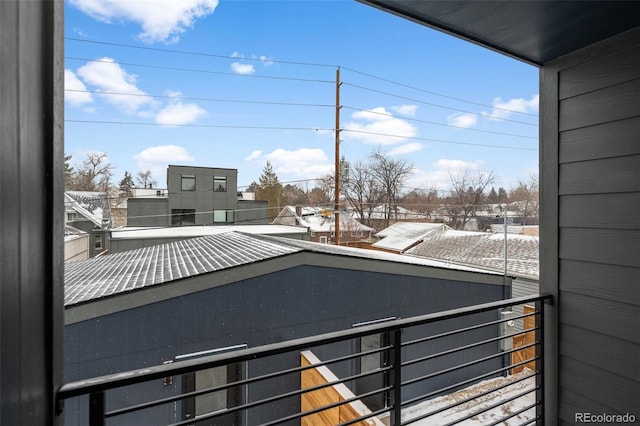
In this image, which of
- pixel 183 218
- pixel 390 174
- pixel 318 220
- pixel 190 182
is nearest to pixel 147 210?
pixel 183 218

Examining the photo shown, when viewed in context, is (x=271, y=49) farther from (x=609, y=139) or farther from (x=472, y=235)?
(x=609, y=139)

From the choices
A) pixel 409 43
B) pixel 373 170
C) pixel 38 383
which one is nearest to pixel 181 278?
pixel 38 383

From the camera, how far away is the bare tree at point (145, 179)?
12996 millimetres

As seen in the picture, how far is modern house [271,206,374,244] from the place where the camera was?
14180 millimetres

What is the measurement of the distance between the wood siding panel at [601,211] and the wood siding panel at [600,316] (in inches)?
12.1

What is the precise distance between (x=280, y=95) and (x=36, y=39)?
45.9ft

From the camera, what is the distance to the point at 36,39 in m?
0.68

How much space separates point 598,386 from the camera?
4.59 feet

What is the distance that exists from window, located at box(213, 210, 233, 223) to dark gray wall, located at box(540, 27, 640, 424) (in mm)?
13800

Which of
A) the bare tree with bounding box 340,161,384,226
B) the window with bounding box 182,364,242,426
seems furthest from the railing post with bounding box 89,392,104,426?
the bare tree with bounding box 340,161,384,226

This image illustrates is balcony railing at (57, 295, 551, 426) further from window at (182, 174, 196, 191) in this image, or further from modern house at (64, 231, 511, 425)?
window at (182, 174, 196, 191)

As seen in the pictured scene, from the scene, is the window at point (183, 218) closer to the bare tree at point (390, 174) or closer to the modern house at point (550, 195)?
the bare tree at point (390, 174)

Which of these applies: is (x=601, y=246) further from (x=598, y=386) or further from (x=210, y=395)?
(x=210, y=395)

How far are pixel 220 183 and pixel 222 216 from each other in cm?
141
